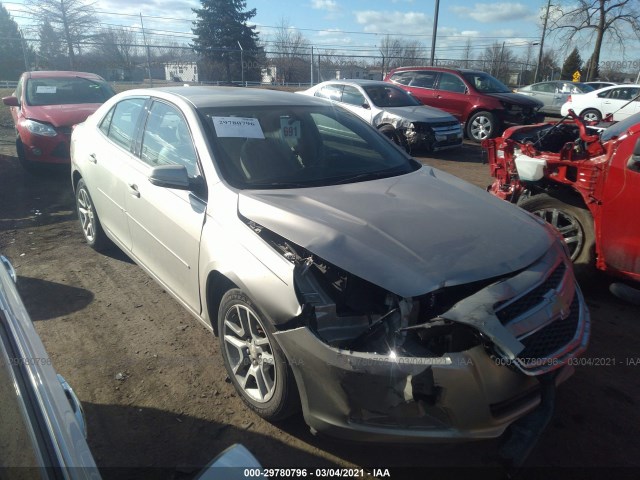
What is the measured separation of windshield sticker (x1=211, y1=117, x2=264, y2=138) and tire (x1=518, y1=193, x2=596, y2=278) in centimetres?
265

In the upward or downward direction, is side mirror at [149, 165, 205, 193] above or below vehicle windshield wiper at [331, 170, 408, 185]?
above

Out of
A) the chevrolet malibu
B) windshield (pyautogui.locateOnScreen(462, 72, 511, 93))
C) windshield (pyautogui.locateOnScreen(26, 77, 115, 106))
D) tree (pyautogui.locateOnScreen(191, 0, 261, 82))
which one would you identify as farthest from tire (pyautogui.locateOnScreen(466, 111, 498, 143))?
tree (pyautogui.locateOnScreen(191, 0, 261, 82))

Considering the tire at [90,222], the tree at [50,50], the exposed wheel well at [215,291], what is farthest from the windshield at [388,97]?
the tree at [50,50]

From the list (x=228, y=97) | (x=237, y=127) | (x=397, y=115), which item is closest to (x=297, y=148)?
(x=237, y=127)

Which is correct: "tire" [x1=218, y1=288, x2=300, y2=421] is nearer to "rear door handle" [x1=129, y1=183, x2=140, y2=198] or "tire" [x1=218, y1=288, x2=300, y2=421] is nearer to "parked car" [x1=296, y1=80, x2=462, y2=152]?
"rear door handle" [x1=129, y1=183, x2=140, y2=198]

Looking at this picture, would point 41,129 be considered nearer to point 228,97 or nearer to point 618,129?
point 228,97

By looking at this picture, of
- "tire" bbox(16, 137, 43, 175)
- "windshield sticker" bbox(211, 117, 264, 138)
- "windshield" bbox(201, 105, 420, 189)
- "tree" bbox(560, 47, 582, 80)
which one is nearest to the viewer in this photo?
"windshield" bbox(201, 105, 420, 189)

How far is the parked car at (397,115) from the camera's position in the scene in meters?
9.87

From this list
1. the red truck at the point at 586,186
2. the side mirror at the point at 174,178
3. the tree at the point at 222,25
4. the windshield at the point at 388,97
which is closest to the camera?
the side mirror at the point at 174,178

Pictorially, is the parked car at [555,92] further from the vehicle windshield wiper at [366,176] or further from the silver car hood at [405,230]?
the silver car hood at [405,230]

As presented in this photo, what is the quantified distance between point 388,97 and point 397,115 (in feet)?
3.19

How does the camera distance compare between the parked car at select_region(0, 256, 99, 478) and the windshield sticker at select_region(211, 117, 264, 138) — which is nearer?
the parked car at select_region(0, 256, 99, 478)

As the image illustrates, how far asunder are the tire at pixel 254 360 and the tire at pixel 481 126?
11.0 m

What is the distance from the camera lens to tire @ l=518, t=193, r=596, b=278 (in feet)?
12.8
